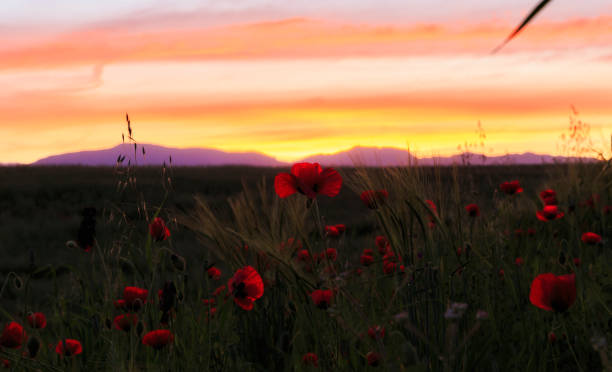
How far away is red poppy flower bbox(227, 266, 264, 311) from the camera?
6.48 ft

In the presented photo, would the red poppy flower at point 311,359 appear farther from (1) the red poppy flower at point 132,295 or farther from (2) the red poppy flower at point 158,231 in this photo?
(2) the red poppy flower at point 158,231

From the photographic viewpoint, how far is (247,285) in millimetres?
2025

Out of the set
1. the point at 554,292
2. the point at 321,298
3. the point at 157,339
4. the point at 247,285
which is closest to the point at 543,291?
the point at 554,292

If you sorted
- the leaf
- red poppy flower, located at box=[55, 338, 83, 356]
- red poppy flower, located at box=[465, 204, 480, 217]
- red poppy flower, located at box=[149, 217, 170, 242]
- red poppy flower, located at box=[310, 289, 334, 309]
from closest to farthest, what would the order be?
the leaf < red poppy flower, located at box=[310, 289, 334, 309] < red poppy flower, located at box=[55, 338, 83, 356] < red poppy flower, located at box=[149, 217, 170, 242] < red poppy flower, located at box=[465, 204, 480, 217]

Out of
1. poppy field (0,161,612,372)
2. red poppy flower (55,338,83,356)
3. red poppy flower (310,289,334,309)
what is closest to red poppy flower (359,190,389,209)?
poppy field (0,161,612,372)

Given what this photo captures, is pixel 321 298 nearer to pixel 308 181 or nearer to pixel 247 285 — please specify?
pixel 247 285

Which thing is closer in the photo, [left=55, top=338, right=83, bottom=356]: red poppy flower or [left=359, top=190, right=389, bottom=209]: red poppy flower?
[left=359, top=190, right=389, bottom=209]: red poppy flower

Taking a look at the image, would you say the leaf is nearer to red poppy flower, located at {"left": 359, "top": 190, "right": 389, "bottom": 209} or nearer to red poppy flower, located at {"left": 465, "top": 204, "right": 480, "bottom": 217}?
red poppy flower, located at {"left": 359, "top": 190, "right": 389, "bottom": 209}

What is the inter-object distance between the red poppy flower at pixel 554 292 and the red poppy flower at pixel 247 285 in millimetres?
896

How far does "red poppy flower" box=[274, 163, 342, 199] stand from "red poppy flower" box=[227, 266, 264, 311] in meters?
0.29

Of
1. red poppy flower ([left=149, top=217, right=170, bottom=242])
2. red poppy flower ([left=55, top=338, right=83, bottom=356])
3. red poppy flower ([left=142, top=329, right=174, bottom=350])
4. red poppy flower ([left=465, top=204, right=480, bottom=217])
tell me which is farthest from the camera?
red poppy flower ([left=465, top=204, right=480, bottom=217])

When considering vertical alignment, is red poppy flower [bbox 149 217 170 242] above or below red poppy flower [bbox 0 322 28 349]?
above

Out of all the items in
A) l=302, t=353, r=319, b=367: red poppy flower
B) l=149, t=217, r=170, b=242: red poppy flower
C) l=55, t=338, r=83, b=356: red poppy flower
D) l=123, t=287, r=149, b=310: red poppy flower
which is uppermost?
l=149, t=217, r=170, b=242: red poppy flower

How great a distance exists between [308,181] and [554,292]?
84 centimetres
